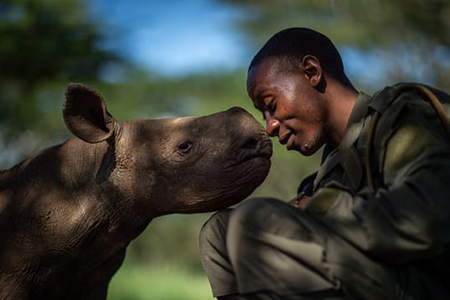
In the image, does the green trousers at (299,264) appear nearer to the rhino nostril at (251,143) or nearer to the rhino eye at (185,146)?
the rhino nostril at (251,143)

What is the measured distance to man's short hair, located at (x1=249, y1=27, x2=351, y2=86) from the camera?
3877 mm

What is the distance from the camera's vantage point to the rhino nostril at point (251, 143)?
407 cm

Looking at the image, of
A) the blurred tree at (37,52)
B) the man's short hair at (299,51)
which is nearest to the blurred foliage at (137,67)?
the blurred tree at (37,52)

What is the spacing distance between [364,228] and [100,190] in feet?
5.91

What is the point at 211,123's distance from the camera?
14.0 feet

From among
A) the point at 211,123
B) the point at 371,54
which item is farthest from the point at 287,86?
the point at 371,54

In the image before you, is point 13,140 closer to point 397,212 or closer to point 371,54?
point 371,54

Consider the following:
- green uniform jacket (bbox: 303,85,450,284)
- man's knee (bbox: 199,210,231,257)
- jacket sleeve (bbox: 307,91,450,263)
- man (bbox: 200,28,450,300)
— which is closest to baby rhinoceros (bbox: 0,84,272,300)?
man's knee (bbox: 199,210,231,257)

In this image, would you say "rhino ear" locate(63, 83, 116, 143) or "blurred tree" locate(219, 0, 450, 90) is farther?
"blurred tree" locate(219, 0, 450, 90)

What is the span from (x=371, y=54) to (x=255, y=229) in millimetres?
21909

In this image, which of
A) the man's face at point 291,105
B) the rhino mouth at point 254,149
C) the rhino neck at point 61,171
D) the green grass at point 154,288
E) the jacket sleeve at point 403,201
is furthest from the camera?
the green grass at point 154,288

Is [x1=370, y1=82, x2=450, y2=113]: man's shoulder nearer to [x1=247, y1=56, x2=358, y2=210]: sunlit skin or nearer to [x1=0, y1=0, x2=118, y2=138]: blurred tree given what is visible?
[x1=247, y1=56, x2=358, y2=210]: sunlit skin

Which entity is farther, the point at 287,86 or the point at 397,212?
the point at 287,86

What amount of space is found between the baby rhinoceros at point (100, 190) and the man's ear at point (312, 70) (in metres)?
0.42
